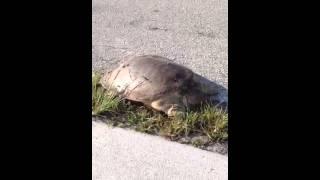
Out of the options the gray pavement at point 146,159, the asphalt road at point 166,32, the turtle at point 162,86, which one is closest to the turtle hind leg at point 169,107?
the turtle at point 162,86

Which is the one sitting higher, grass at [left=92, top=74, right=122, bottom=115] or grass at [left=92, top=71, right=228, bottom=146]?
grass at [left=92, top=74, right=122, bottom=115]

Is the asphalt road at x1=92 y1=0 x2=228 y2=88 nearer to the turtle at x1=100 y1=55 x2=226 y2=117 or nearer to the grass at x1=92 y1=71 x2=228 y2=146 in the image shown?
the turtle at x1=100 y1=55 x2=226 y2=117

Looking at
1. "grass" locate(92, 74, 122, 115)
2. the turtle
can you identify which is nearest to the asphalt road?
the turtle

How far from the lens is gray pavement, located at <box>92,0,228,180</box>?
3.11 metres

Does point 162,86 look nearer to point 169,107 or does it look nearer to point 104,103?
point 169,107

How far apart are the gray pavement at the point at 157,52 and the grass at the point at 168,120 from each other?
0.10 metres

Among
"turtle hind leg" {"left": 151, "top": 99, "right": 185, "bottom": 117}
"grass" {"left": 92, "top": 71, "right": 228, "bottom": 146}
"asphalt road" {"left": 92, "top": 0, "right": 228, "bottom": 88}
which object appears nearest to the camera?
"grass" {"left": 92, "top": 71, "right": 228, "bottom": 146}

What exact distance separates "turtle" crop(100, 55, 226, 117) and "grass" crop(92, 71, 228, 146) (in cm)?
5
